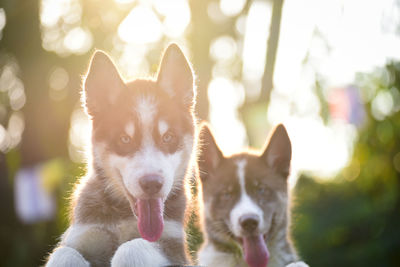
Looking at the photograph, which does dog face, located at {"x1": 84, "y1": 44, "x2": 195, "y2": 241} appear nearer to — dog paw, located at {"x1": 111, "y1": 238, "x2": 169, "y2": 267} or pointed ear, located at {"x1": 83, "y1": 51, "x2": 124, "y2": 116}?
pointed ear, located at {"x1": 83, "y1": 51, "x2": 124, "y2": 116}

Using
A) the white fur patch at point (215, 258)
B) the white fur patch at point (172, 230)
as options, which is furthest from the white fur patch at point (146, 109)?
the white fur patch at point (215, 258)

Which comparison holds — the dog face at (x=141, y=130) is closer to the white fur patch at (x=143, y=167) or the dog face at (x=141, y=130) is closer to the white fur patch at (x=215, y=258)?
the white fur patch at (x=143, y=167)

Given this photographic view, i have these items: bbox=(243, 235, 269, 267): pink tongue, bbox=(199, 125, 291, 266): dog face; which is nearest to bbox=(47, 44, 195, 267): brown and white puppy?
bbox=(243, 235, 269, 267): pink tongue

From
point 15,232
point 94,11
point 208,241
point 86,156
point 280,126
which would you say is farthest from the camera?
point 94,11

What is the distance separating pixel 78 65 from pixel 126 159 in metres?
13.3

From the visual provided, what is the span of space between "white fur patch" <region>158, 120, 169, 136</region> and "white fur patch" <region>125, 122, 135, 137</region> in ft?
0.71

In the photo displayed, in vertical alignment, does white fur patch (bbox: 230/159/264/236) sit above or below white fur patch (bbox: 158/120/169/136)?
below

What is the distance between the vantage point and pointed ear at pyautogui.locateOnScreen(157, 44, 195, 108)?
3523 mm

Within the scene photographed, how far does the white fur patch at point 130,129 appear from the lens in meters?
3.33

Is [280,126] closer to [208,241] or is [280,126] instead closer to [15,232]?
[208,241]

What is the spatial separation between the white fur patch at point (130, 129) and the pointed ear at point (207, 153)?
6.90ft

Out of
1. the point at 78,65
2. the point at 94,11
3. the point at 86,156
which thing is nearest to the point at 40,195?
the point at 78,65

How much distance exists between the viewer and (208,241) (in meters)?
5.59

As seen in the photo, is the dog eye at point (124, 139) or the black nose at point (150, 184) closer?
the black nose at point (150, 184)
